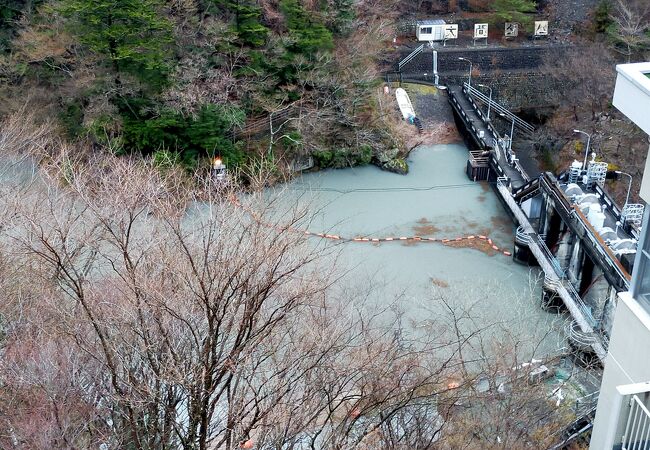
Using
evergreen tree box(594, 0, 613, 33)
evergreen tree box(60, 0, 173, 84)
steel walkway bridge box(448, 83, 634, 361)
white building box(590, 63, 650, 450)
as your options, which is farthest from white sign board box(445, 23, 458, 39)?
white building box(590, 63, 650, 450)

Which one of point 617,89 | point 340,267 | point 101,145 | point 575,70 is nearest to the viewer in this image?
point 617,89

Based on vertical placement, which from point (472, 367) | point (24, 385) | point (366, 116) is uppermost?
point (24, 385)

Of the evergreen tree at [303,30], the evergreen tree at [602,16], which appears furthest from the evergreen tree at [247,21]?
the evergreen tree at [602,16]

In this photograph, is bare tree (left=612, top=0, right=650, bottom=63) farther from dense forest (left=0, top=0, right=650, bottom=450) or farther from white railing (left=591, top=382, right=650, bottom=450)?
white railing (left=591, top=382, right=650, bottom=450)

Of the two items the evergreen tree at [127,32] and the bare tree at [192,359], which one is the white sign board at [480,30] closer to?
the evergreen tree at [127,32]

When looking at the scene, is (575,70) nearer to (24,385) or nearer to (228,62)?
(228,62)

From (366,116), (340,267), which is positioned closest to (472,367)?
(340,267)
